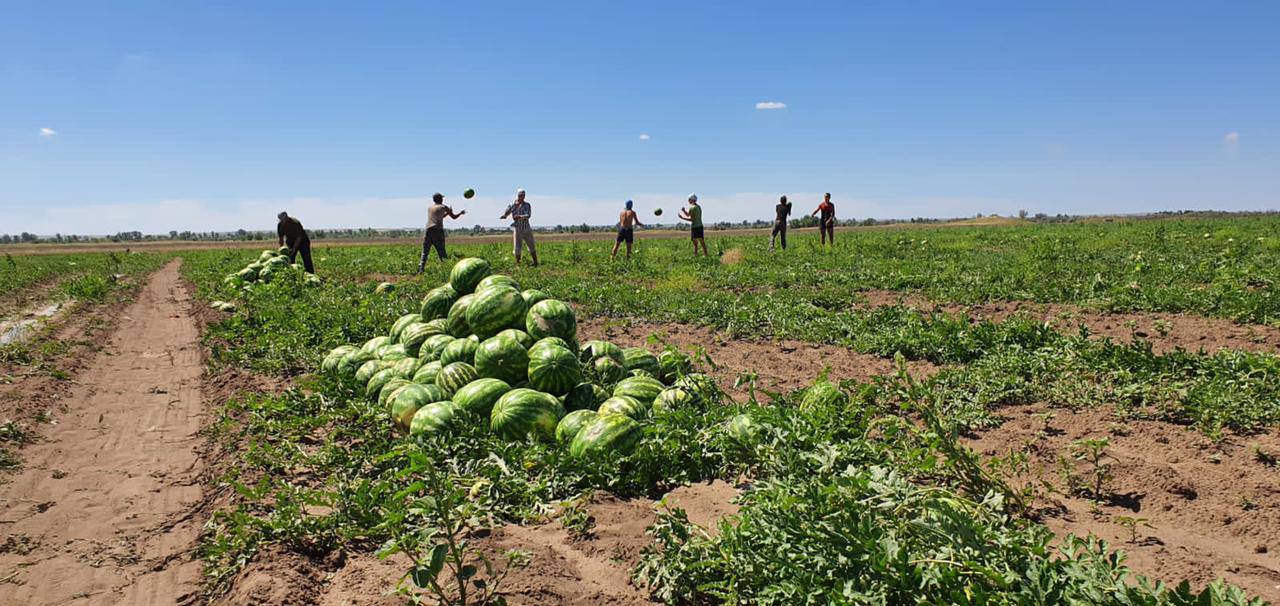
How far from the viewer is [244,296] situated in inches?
499

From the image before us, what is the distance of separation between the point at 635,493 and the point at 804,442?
0.99m

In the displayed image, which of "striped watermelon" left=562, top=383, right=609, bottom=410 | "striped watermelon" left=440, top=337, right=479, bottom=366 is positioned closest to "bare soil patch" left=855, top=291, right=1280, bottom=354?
"striped watermelon" left=562, top=383, right=609, bottom=410

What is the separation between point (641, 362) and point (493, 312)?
4.38 ft

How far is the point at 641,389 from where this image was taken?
482 cm

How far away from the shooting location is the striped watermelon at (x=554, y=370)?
188 inches

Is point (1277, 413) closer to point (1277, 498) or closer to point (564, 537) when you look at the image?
point (1277, 498)

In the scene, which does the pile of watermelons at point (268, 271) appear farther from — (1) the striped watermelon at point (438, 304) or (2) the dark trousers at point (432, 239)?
(1) the striped watermelon at point (438, 304)

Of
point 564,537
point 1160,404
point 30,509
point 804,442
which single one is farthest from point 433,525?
point 1160,404

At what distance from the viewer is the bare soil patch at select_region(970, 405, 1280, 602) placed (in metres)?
2.91

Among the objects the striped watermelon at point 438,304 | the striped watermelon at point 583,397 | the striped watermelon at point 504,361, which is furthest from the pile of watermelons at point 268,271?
the striped watermelon at point 583,397

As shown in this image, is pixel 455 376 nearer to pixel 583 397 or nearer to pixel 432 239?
pixel 583 397

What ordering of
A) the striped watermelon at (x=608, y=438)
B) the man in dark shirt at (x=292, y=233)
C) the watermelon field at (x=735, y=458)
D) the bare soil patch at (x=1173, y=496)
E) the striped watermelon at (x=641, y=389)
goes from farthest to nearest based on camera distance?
the man in dark shirt at (x=292, y=233) → the striped watermelon at (x=641, y=389) → the striped watermelon at (x=608, y=438) → the bare soil patch at (x=1173, y=496) → the watermelon field at (x=735, y=458)

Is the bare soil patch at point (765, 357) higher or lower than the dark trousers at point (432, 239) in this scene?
lower

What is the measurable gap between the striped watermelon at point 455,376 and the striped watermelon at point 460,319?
2.16ft
